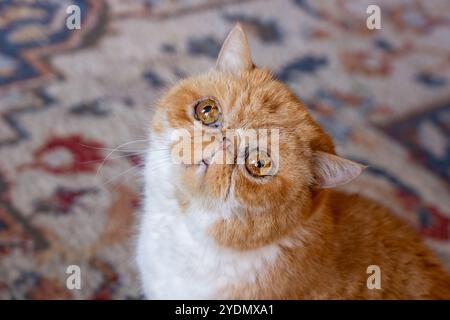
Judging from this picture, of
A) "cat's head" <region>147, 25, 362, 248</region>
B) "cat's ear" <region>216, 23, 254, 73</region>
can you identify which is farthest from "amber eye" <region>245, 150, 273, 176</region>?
"cat's ear" <region>216, 23, 254, 73</region>

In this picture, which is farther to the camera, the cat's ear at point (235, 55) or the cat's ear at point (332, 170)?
the cat's ear at point (235, 55)

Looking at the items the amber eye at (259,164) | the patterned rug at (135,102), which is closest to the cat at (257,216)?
the amber eye at (259,164)

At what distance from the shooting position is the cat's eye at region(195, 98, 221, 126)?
101 centimetres

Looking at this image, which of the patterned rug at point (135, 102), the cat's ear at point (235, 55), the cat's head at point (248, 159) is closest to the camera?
the cat's head at point (248, 159)

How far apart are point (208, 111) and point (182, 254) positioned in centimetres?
29

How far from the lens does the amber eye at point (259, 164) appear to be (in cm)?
97

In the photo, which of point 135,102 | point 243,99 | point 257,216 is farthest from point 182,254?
point 135,102

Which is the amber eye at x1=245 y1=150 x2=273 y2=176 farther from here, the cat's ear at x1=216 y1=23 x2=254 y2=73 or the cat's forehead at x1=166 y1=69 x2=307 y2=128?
the cat's ear at x1=216 y1=23 x2=254 y2=73

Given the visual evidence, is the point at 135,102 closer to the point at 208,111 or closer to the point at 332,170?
the point at 208,111

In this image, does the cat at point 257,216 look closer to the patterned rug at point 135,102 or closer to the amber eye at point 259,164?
the amber eye at point 259,164

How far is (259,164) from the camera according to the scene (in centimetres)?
97

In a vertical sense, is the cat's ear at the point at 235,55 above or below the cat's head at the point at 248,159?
above

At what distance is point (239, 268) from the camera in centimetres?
103

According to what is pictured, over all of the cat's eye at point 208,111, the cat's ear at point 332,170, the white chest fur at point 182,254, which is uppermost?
the cat's eye at point 208,111
